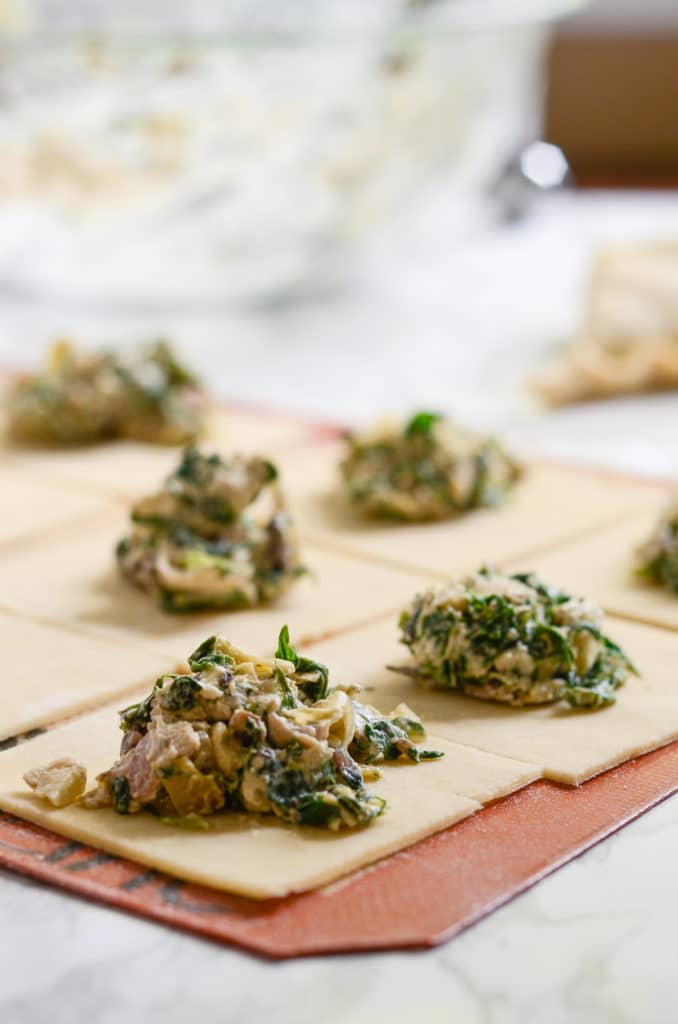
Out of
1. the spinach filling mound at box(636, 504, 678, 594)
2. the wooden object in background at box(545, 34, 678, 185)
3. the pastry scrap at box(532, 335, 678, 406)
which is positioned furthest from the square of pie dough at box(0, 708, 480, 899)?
the wooden object in background at box(545, 34, 678, 185)

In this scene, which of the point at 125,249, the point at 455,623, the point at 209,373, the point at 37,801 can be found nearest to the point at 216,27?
the point at 125,249

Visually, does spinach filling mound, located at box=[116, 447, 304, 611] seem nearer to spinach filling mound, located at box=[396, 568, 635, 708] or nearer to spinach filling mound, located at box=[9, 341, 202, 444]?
spinach filling mound, located at box=[396, 568, 635, 708]

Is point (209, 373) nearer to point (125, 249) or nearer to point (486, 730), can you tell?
point (125, 249)

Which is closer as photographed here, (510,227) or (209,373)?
(209,373)

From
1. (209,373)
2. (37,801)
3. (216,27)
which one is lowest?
(209,373)

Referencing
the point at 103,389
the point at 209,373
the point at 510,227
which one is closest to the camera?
the point at 103,389

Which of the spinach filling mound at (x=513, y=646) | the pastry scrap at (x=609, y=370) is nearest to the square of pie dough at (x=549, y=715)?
the spinach filling mound at (x=513, y=646)

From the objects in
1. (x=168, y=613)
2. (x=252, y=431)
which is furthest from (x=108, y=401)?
(x=168, y=613)
